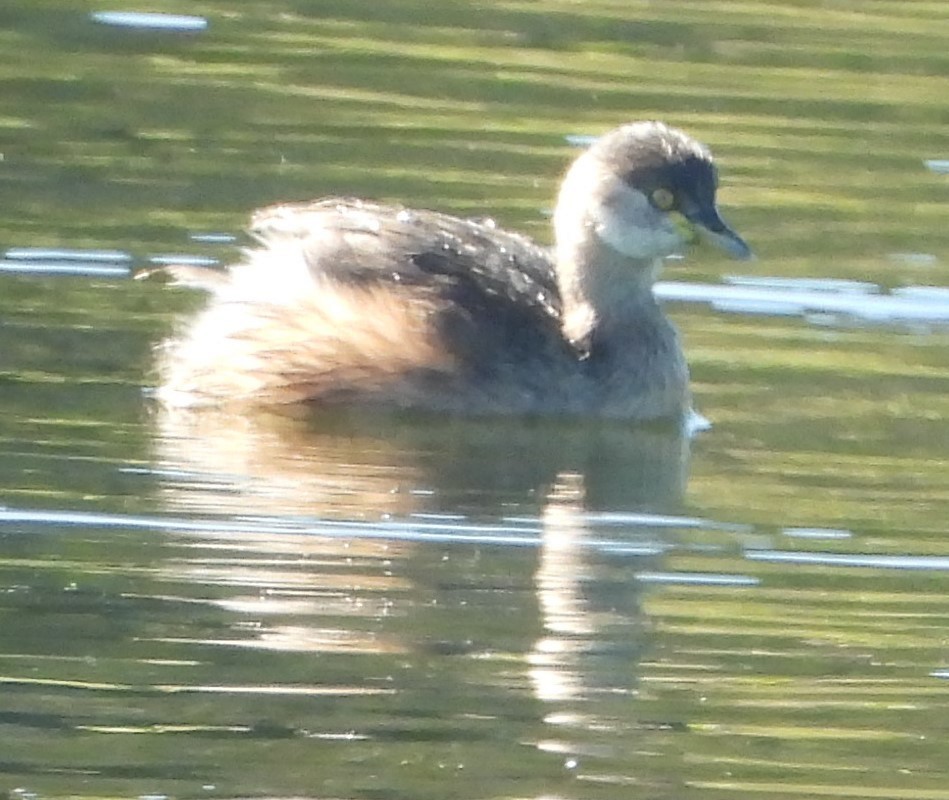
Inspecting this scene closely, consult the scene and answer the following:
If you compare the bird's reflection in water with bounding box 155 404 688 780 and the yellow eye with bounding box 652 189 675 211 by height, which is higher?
the yellow eye with bounding box 652 189 675 211

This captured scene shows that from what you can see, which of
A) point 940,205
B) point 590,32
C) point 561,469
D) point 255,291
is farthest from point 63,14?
point 561,469

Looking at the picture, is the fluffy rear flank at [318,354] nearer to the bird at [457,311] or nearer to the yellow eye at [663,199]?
the bird at [457,311]

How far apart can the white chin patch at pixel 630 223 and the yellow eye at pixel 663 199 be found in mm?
18

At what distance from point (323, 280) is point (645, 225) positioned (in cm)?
107

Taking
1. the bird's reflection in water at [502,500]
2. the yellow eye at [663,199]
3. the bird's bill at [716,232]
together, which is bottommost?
the bird's reflection in water at [502,500]

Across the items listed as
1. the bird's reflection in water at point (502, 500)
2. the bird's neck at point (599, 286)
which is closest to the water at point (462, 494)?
the bird's reflection in water at point (502, 500)

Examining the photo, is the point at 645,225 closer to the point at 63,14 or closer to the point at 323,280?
the point at 323,280

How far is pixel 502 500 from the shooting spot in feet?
27.7

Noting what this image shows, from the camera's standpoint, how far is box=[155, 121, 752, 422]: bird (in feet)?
31.0

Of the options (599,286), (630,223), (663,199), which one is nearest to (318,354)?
(599,286)

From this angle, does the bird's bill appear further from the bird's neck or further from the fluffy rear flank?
the fluffy rear flank

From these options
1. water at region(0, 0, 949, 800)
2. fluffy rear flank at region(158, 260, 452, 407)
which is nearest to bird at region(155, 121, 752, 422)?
fluffy rear flank at region(158, 260, 452, 407)

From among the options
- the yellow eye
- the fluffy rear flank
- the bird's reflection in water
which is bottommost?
the bird's reflection in water

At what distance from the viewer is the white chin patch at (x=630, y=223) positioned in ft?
32.7
